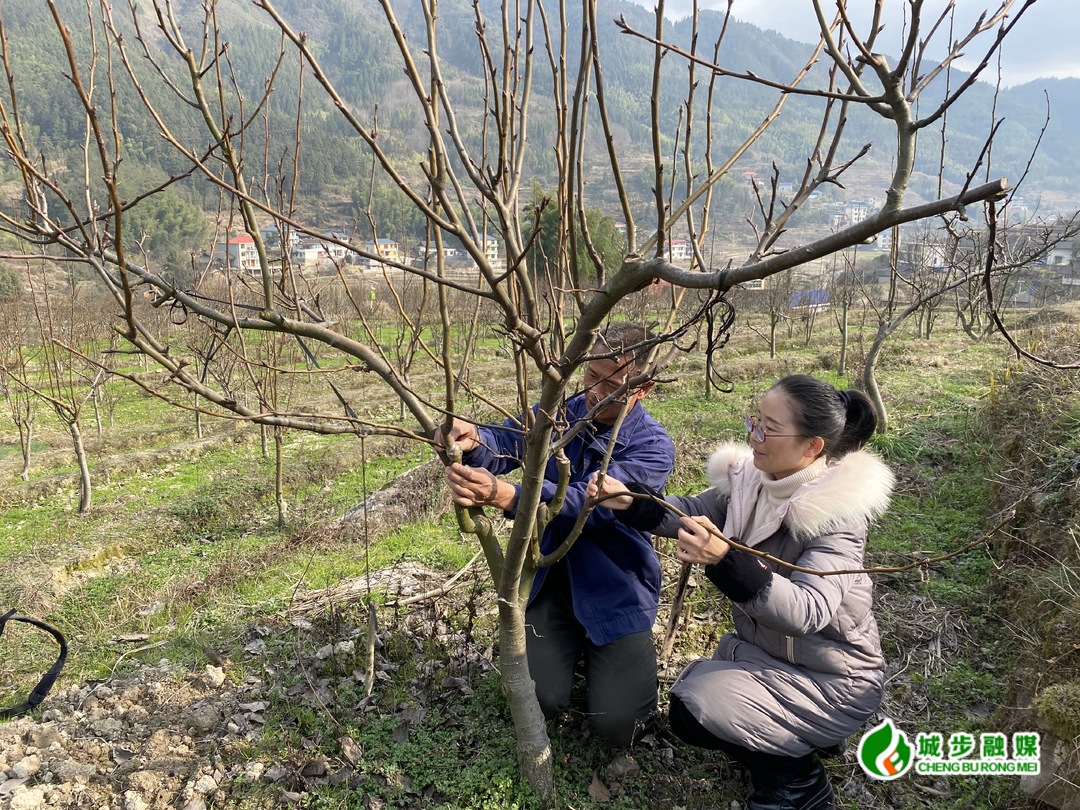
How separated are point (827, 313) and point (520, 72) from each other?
1065 inches

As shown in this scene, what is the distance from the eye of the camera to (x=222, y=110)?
A: 7.14 feet

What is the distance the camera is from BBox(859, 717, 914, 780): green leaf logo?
230cm

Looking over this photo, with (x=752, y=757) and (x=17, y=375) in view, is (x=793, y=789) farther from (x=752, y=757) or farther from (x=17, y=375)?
(x=17, y=375)

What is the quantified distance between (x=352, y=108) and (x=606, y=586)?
1.89 m

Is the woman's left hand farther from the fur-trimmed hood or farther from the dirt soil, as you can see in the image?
the dirt soil

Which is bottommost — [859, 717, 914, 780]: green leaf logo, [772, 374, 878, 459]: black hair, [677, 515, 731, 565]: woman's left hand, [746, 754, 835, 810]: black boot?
[859, 717, 914, 780]: green leaf logo

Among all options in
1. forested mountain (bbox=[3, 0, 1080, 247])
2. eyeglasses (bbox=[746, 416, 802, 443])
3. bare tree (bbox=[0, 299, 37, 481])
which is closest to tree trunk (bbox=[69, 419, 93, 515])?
bare tree (bbox=[0, 299, 37, 481])

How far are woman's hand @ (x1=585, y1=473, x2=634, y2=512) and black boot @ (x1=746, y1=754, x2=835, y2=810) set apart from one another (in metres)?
0.92

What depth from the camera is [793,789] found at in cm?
207

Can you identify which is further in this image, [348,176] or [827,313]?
[348,176]

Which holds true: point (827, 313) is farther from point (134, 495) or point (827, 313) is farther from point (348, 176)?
point (348, 176)

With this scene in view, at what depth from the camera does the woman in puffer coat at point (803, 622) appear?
2010 millimetres

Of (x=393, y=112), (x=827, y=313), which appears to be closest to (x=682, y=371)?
(x=827, y=313)

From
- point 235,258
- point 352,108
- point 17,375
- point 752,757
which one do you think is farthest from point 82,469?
point 235,258
